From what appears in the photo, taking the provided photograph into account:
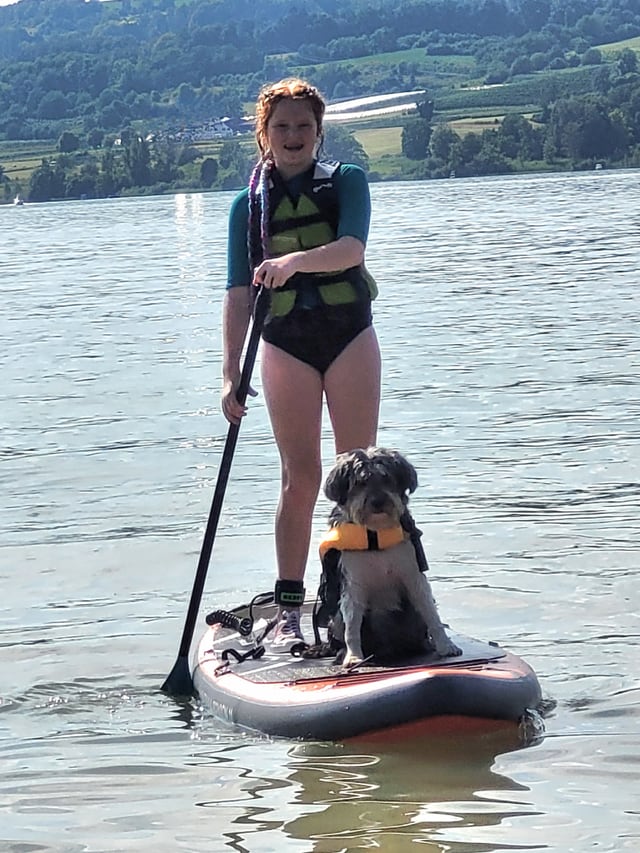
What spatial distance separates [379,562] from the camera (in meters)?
6.96

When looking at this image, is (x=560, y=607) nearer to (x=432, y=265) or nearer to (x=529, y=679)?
(x=529, y=679)

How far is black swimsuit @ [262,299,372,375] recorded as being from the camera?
7617mm

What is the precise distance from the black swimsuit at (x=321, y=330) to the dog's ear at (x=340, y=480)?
0.80 metres

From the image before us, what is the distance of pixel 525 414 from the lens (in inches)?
645

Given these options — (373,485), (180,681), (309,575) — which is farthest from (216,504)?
(309,575)

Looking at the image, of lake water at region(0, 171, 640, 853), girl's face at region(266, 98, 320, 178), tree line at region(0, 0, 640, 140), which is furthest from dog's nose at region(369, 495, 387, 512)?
tree line at region(0, 0, 640, 140)

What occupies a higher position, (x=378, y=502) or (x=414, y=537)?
(x=378, y=502)

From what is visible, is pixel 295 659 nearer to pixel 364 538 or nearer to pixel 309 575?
pixel 364 538

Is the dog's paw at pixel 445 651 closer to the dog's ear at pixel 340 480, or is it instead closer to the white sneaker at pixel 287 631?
the dog's ear at pixel 340 480

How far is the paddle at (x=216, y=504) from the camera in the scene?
7727mm

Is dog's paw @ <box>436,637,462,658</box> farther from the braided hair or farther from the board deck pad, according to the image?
the braided hair

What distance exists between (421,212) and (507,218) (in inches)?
403

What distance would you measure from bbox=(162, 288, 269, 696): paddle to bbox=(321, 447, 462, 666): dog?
97cm

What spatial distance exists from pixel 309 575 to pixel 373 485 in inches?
145
